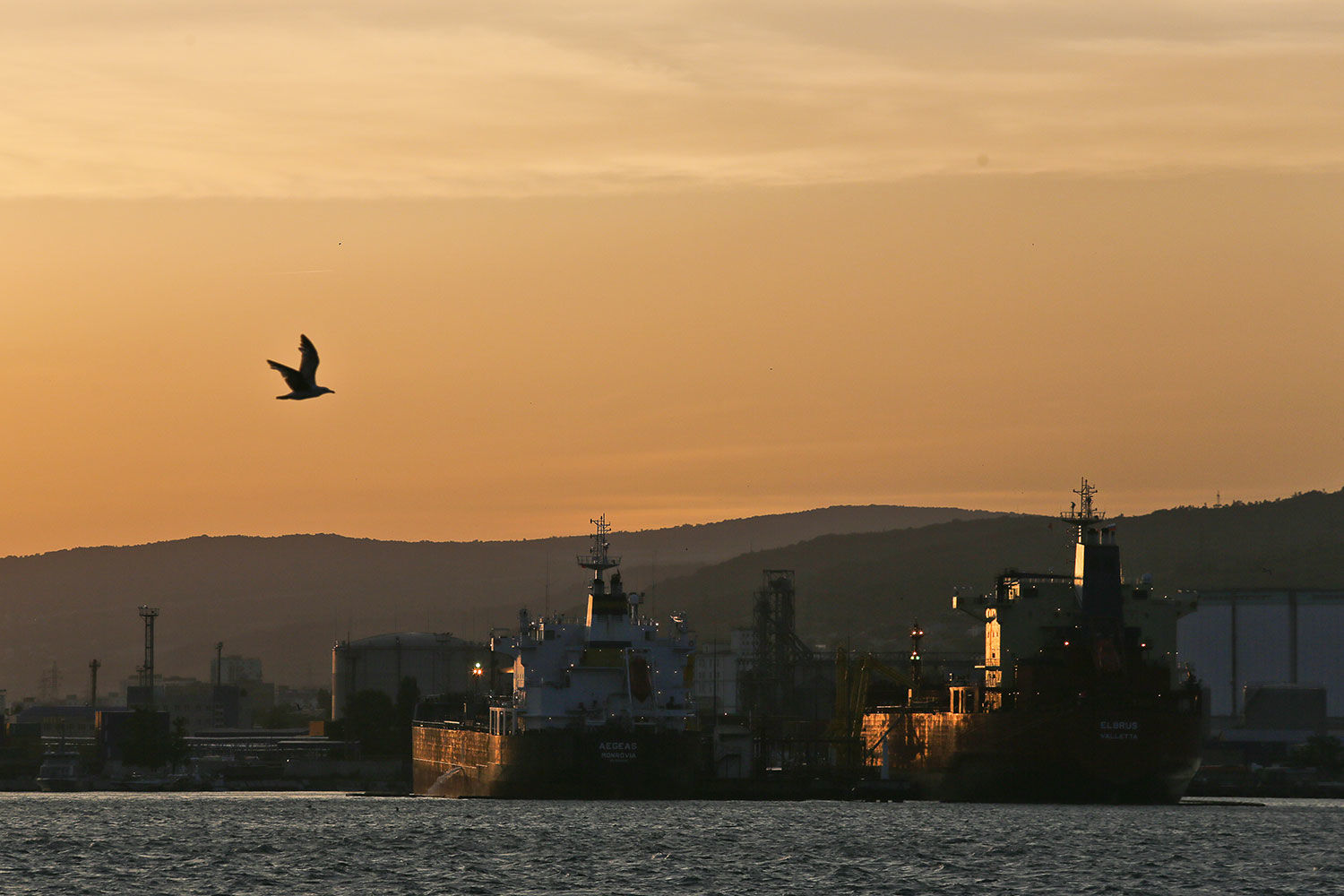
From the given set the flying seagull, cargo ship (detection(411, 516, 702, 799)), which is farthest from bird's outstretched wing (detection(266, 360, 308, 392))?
cargo ship (detection(411, 516, 702, 799))

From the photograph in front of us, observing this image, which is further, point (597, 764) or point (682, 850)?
point (597, 764)

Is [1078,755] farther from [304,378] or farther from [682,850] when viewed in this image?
[304,378]

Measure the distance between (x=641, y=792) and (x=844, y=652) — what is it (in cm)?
3713

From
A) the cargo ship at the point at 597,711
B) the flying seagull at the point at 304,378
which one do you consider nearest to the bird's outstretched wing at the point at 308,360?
the flying seagull at the point at 304,378

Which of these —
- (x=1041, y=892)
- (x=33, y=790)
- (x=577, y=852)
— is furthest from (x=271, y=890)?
(x=33, y=790)

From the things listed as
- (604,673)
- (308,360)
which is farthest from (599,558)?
(308,360)

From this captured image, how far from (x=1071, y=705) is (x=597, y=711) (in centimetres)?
2317

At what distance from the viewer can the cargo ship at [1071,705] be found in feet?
349

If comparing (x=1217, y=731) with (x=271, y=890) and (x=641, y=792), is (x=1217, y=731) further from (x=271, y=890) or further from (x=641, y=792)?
(x=271, y=890)

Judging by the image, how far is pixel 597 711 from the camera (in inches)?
4338

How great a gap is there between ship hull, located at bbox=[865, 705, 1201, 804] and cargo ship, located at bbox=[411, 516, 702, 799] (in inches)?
564

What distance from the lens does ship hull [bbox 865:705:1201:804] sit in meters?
106

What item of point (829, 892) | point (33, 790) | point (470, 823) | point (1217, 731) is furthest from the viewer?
point (1217, 731)

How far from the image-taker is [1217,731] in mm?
190250
